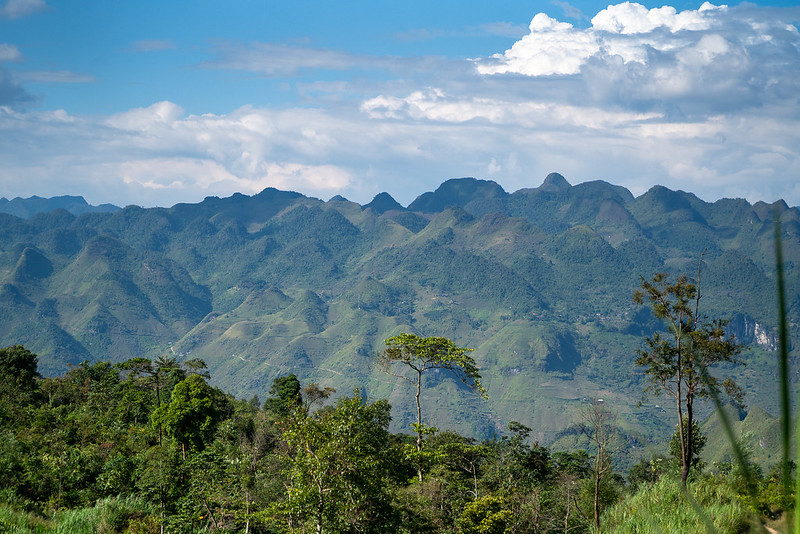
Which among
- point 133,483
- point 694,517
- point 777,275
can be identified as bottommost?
point 133,483

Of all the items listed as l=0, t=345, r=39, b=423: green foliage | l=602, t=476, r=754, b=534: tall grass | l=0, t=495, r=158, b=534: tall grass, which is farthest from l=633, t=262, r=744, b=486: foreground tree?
l=0, t=345, r=39, b=423: green foliage

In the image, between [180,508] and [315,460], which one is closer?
[315,460]

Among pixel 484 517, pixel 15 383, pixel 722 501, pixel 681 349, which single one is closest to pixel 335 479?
pixel 484 517

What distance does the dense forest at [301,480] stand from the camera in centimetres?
945

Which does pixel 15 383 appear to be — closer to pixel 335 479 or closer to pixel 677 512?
pixel 335 479

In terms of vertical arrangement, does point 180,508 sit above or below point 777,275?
below

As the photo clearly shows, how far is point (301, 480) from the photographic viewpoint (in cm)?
1500

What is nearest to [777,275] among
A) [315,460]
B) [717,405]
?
[717,405]

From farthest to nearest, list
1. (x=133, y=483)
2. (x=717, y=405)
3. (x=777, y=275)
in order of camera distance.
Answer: (x=133, y=483), (x=717, y=405), (x=777, y=275)

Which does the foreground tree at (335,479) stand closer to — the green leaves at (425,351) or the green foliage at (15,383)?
the green leaves at (425,351)

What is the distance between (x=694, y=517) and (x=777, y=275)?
6347mm

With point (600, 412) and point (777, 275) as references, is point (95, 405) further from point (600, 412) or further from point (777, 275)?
point (777, 275)

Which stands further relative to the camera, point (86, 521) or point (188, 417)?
point (188, 417)

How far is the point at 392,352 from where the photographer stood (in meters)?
28.8
